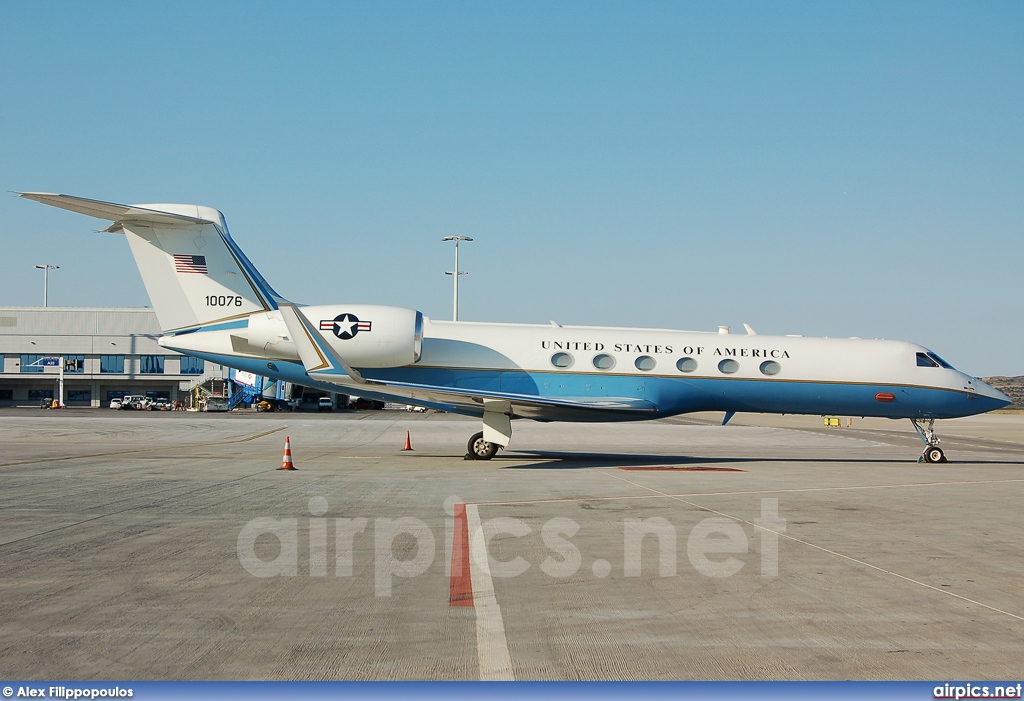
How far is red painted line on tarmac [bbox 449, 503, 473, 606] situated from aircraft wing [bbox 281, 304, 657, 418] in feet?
26.6

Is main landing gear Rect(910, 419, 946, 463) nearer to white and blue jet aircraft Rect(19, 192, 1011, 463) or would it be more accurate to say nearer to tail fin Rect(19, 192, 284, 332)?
white and blue jet aircraft Rect(19, 192, 1011, 463)

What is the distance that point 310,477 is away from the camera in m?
15.1

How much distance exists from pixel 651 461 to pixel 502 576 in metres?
14.4

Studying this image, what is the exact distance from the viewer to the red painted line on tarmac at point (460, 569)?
633cm

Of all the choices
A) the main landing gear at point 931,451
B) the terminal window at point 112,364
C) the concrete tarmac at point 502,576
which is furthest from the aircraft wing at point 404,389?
the terminal window at point 112,364

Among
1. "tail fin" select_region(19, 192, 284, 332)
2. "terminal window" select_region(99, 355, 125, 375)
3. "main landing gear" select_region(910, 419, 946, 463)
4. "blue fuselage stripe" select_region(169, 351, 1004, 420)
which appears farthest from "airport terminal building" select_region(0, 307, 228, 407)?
"main landing gear" select_region(910, 419, 946, 463)

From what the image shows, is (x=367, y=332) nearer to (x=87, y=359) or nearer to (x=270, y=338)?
(x=270, y=338)

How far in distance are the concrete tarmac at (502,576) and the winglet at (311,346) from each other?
9.73ft

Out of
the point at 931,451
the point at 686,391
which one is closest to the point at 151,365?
the point at 686,391

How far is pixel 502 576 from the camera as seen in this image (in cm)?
712

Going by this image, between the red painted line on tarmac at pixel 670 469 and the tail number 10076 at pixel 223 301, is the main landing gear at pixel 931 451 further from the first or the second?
the tail number 10076 at pixel 223 301

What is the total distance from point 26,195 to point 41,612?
A: 12.8 metres

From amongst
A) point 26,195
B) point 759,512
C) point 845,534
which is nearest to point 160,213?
point 26,195

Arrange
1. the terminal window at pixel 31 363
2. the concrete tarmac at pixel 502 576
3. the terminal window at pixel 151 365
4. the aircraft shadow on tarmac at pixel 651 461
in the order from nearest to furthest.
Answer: the concrete tarmac at pixel 502 576
the aircraft shadow on tarmac at pixel 651 461
the terminal window at pixel 31 363
the terminal window at pixel 151 365
